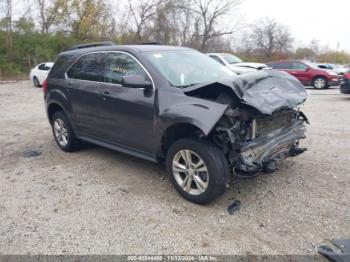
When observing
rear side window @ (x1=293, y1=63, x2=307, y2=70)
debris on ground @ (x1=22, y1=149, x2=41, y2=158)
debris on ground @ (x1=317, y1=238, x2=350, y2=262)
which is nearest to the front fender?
debris on ground @ (x1=317, y1=238, x2=350, y2=262)

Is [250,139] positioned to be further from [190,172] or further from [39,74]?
[39,74]

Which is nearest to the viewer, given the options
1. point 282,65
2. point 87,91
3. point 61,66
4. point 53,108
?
point 87,91

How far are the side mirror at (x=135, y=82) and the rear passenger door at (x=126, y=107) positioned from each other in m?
0.08

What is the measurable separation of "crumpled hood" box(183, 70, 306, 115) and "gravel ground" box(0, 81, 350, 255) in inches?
42.7

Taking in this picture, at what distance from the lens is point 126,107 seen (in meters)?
Answer: 4.23

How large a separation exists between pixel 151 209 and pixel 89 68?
98.7 inches

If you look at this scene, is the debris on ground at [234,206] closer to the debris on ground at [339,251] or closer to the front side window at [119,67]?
the debris on ground at [339,251]

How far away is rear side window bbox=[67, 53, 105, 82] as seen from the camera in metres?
4.74

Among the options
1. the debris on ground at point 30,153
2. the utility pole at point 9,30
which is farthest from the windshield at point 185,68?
the utility pole at point 9,30

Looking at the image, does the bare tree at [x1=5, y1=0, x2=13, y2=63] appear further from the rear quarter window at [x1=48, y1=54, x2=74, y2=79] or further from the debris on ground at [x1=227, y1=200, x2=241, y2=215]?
the debris on ground at [x1=227, y1=200, x2=241, y2=215]

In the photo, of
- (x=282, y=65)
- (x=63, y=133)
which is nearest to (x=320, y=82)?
(x=282, y=65)

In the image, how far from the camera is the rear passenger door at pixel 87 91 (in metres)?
4.73

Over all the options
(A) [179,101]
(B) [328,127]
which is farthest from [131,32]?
(A) [179,101]

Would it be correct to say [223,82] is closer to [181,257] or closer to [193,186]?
[193,186]
